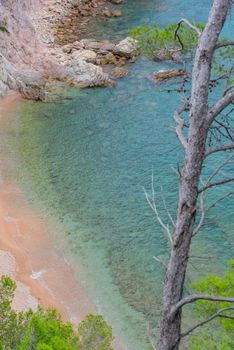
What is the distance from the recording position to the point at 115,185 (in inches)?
1036

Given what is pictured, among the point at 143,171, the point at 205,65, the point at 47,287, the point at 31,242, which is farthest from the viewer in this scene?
the point at 143,171

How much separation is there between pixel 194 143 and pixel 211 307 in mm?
6010

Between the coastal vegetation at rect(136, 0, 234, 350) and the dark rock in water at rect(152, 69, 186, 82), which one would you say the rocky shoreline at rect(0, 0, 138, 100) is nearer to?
the dark rock in water at rect(152, 69, 186, 82)

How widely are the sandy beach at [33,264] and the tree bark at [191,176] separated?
38.9ft

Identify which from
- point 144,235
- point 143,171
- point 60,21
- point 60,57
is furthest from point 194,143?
point 60,21

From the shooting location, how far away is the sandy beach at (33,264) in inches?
778

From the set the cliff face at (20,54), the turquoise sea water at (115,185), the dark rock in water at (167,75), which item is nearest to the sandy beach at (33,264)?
the turquoise sea water at (115,185)

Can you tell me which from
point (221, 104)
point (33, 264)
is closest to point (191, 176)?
point (221, 104)

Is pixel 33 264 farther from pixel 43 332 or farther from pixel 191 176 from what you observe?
pixel 191 176

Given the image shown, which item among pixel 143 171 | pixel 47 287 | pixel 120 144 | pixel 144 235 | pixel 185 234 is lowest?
pixel 185 234

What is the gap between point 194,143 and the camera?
7.63 m

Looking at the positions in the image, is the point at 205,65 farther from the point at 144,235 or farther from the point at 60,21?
the point at 60,21

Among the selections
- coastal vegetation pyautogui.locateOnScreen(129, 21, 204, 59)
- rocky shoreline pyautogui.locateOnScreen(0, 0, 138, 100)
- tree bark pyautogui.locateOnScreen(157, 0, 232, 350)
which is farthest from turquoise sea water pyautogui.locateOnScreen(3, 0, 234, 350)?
tree bark pyautogui.locateOnScreen(157, 0, 232, 350)

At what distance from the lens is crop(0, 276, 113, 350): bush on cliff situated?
11.5 meters
